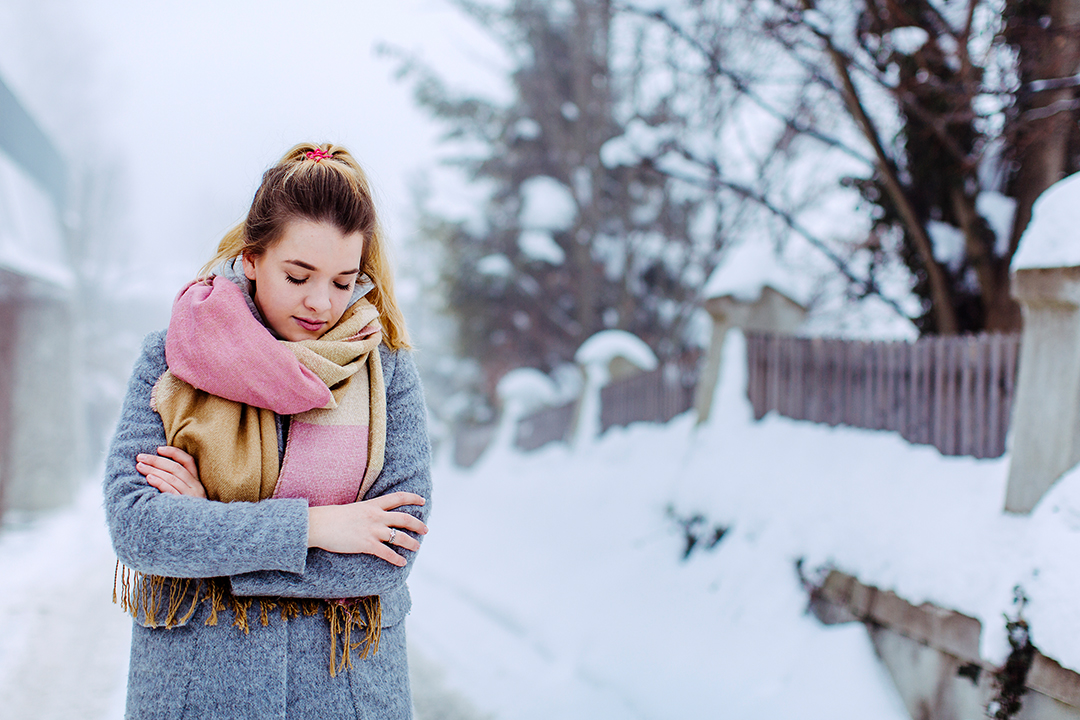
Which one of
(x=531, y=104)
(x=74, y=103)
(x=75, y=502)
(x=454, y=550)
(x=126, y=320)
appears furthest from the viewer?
(x=126, y=320)

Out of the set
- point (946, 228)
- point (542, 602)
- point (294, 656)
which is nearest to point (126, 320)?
point (542, 602)

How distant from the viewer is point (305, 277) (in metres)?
1.45

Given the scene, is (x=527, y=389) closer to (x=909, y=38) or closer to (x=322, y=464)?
(x=909, y=38)

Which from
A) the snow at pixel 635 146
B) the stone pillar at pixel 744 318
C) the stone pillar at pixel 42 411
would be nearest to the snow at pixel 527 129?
the snow at pixel 635 146

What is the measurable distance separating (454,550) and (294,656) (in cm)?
667

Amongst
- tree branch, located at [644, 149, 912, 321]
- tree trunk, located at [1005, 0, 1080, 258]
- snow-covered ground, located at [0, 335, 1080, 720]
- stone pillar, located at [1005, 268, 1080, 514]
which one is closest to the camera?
stone pillar, located at [1005, 268, 1080, 514]

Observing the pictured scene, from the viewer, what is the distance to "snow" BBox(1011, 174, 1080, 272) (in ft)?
9.69

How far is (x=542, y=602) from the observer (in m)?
5.32

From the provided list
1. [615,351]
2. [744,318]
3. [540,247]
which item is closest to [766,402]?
[744,318]

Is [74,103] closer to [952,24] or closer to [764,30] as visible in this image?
[764,30]

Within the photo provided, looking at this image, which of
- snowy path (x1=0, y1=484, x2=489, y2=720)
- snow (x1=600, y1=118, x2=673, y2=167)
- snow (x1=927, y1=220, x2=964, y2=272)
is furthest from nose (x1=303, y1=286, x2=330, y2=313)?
snow (x1=600, y1=118, x2=673, y2=167)

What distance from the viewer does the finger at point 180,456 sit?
1.36 meters

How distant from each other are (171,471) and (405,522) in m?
0.44

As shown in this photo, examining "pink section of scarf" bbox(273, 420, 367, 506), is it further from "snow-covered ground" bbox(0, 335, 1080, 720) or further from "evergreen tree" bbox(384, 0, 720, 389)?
"evergreen tree" bbox(384, 0, 720, 389)
